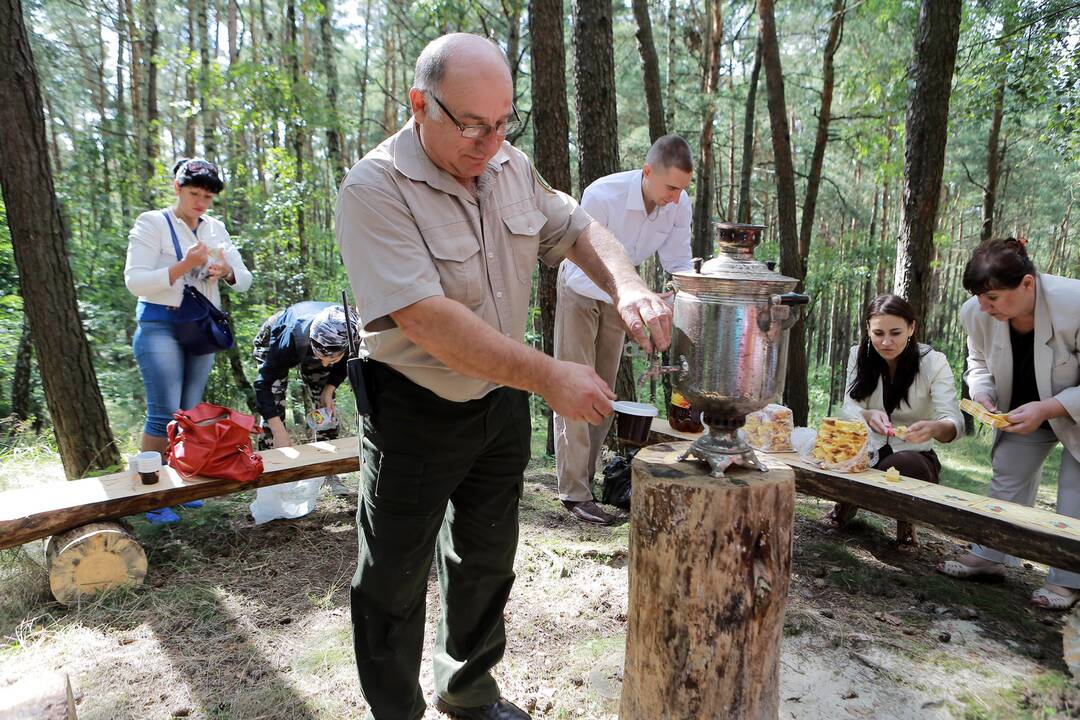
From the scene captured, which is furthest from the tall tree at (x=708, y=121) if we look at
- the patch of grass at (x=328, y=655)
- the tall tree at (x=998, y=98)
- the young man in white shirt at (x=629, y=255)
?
the patch of grass at (x=328, y=655)

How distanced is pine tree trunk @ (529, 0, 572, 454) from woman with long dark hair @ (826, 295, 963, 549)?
234cm

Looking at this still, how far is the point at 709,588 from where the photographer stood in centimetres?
194

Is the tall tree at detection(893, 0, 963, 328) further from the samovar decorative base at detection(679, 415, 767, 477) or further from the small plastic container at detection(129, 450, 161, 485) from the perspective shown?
the small plastic container at detection(129, 450, 161, 485)

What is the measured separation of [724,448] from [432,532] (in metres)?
0.96

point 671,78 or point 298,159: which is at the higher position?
point 671,78

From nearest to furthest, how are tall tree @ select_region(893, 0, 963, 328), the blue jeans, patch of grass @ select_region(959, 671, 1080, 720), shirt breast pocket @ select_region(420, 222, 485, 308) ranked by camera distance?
shirt breast pocket @ select_region(420, 222, 485, 308)
patch of grass @ select_region(959, 671, 1080, 720)
the blue jeans
tall tree @ select_region(893, 0, 963, 328)

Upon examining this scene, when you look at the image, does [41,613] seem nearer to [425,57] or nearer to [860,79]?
[425,57]

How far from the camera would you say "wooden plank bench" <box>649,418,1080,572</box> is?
2867mm

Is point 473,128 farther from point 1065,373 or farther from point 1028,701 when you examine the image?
point 1065,373

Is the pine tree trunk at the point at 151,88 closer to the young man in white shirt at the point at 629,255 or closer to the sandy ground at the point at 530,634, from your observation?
the sandy ground at the point at 530,634

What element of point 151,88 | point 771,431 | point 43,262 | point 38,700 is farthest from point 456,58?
point 151,88

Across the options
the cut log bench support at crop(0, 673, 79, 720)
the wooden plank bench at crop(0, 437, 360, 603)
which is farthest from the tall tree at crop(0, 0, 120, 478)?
the cut log bench support at crop(0, 673, 79, 720)

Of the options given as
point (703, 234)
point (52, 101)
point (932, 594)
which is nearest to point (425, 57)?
point (932, 594)

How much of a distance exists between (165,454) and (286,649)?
6.25 feet
